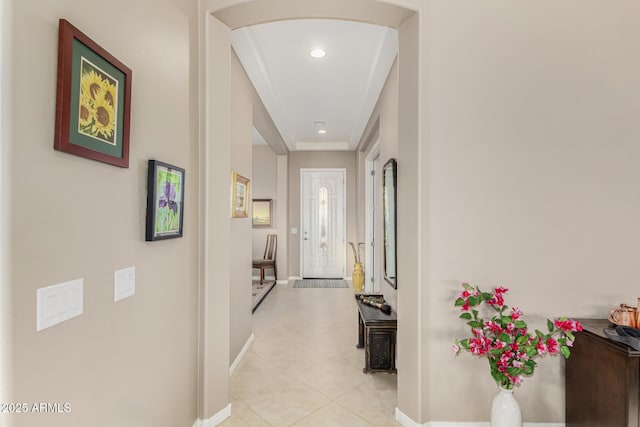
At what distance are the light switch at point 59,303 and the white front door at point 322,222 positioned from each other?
5.84 metres

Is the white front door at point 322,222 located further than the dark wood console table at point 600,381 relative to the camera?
Yes

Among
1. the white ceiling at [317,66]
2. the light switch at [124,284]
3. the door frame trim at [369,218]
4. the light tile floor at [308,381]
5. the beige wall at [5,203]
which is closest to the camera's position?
the beige wall at [5,203]

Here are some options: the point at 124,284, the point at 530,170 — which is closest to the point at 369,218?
the point at 530,170

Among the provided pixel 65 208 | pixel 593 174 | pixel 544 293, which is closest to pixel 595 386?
pixel 544 293

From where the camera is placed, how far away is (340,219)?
22.5 ft

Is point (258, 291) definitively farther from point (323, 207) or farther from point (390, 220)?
point (390, 220)

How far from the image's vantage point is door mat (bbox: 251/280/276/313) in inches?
188

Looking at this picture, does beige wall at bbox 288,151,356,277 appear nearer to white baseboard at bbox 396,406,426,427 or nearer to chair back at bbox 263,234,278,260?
chair back at bbox 263,234,278,260

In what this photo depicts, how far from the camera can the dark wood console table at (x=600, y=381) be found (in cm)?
149

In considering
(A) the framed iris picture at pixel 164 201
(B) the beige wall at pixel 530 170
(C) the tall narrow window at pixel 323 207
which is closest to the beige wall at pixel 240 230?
(A) the framed iris picture at pixel 164 201

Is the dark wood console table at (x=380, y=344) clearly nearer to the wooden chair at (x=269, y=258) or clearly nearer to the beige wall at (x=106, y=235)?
the beige wall at (x=106, y=235)

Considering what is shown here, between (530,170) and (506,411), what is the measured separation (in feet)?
4.66

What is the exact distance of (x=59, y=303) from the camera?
0.97 m

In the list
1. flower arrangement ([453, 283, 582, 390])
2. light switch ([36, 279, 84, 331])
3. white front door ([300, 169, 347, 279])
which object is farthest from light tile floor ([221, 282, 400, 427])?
white front door ([300, 169, 347, 279])
